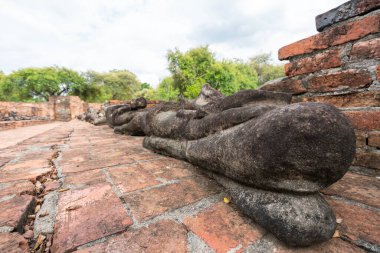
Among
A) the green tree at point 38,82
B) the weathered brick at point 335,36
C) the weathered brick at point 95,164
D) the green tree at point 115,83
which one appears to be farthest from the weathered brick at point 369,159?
the green tree at point 115,83

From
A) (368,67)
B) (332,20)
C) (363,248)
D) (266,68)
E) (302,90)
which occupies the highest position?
(266,68)

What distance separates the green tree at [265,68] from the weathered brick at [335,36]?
89.2 ft

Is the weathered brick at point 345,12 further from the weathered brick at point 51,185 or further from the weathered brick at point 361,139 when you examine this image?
the weathered brick at point 51,185

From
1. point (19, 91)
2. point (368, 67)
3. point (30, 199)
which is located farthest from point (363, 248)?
point (19, 91)

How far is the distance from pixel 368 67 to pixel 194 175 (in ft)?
3.95

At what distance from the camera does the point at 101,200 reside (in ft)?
2.65

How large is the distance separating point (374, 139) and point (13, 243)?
1693 millimetres

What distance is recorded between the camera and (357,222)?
0.66 metres

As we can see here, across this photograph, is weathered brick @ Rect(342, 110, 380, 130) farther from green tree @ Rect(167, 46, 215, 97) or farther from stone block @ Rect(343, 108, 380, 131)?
green tree @ Rect(167, 46, 215, 97)

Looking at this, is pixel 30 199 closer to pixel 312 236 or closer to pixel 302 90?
pixel 312 236

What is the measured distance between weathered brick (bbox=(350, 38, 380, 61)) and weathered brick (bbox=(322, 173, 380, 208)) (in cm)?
70

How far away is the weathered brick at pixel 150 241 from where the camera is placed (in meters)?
0.55

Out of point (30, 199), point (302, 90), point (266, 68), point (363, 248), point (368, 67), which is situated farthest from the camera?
point (266, 68)

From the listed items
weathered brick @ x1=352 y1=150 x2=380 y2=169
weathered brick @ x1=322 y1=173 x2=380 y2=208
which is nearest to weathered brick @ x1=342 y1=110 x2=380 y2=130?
weathered brick @ x1=352 y1=150 x2=380 y2=169
